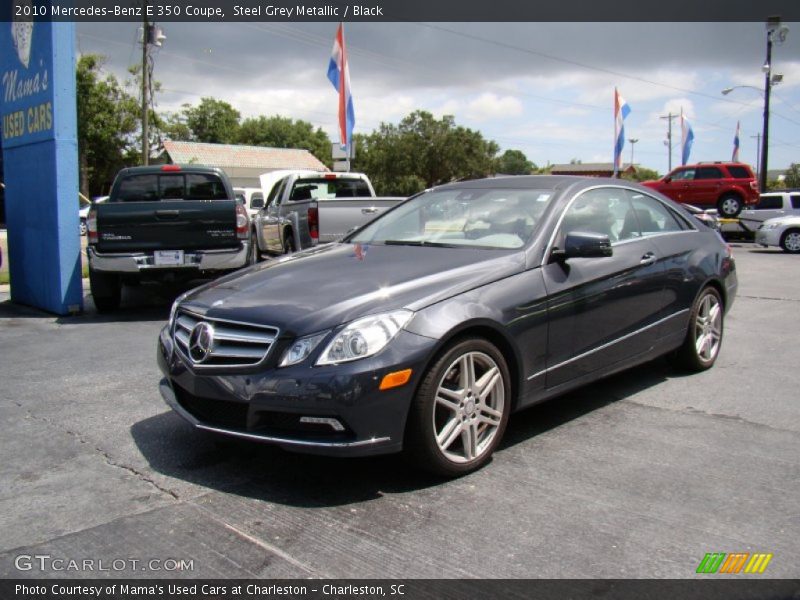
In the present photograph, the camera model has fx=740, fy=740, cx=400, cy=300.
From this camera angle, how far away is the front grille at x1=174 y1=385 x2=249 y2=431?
3.60 meters

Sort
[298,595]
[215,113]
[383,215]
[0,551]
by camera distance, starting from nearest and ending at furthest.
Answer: [298,595] → [0,551] → [383,215] → [215,113]

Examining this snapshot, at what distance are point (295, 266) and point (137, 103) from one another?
4615 cm

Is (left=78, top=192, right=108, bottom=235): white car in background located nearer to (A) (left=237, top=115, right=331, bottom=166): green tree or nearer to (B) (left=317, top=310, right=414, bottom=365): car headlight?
(B) (left=317, top=310, right=414, bottom=365): car headlight

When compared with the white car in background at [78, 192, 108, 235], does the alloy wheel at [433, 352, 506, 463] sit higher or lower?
lower

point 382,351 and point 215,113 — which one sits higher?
point 215,113

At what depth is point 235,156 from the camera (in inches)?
2394

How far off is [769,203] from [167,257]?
19.8 m

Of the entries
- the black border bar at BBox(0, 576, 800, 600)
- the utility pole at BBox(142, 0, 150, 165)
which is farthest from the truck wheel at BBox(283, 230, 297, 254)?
the utility pole at BBox(142, 0, 150, 165)

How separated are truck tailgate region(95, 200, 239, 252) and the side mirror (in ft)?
18.4

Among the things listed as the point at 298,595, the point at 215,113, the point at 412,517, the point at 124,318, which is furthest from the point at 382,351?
the point at 215,113

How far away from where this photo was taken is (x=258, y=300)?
385 centimetres

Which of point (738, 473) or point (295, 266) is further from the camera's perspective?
point (295, 266)
